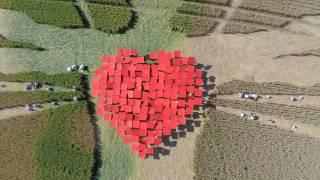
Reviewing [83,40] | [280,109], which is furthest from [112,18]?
[280,109]

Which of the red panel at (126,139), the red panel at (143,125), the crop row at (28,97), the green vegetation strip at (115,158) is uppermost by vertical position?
the crop row at (28,97)

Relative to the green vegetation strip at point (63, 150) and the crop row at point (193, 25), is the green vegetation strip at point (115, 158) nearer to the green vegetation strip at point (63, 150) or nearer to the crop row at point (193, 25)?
the green vegetation strip at point (63, 150)

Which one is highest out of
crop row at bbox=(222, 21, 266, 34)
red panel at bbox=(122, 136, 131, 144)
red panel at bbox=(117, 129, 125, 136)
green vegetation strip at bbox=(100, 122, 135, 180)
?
crop row at bbox=(222, 21, 266, 34)

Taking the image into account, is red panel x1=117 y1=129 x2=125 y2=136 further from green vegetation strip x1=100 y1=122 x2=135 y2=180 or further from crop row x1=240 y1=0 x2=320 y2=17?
crop row x1=240 y1=0 x2=320 y2=17

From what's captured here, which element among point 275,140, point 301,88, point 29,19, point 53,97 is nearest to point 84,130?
point 53,97

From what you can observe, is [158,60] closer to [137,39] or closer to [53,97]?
[137,39]

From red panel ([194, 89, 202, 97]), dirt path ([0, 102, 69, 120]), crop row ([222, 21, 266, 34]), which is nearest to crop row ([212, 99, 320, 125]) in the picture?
red panel ([194, 89, 202, 97])

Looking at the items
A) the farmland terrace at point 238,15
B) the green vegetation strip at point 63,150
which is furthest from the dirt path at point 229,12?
the green vegetation strip at point 63,150
